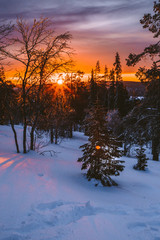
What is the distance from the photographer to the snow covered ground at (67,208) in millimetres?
3861

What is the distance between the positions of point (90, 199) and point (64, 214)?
4.83 ft

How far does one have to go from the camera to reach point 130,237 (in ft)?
13.1

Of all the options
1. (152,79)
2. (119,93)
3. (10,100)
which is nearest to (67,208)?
(152,79)

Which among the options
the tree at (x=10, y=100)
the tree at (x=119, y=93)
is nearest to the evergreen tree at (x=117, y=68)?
the tree at (x=119, y=93)

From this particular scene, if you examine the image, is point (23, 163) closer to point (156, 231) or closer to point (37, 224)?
point (37, 224)

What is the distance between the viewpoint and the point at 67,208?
189 inches

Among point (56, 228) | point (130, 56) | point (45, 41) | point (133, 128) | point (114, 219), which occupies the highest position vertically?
point (45, 41)

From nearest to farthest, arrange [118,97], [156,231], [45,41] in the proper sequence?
[156,231] → [45,41] → [118,97]

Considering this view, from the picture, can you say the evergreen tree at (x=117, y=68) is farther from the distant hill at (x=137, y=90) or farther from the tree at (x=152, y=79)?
the tree at (x=152, y=79)

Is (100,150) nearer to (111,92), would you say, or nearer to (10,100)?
(10,100)

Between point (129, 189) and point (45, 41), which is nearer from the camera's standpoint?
point (129, 189)

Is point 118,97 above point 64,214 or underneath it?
above

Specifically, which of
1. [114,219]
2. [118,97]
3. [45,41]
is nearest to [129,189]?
[114,219]

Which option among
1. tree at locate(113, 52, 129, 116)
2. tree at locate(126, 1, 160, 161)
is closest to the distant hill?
tree at locate(126, 1, 160, 161)
